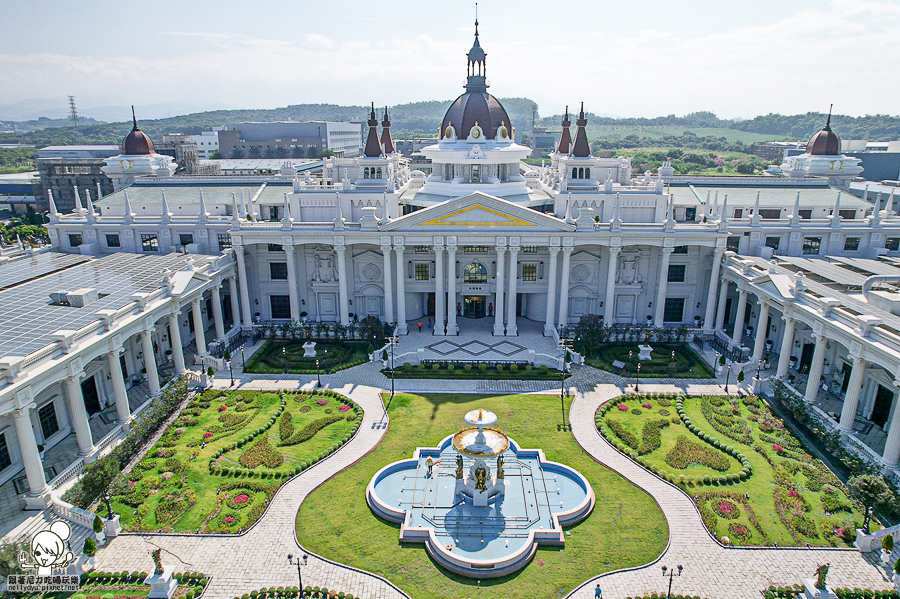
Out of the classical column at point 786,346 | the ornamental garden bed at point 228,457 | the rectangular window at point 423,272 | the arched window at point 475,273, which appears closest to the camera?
the ornamental garden bed at point 228,457

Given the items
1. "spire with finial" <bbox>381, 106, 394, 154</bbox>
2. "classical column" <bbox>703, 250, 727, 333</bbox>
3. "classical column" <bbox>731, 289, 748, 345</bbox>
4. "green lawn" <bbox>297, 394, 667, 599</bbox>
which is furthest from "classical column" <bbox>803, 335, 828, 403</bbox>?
"spire with finial" <bbox>381, 106, 394, 154</bbox>

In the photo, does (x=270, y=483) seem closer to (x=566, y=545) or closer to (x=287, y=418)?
(x=287, y=418)

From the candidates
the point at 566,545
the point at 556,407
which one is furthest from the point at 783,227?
the point at 566,545

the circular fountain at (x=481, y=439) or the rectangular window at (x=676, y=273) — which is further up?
the rectangular window at (x=676, y=273)

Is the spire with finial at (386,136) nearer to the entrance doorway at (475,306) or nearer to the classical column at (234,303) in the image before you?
the entrance doorway at (475,306)


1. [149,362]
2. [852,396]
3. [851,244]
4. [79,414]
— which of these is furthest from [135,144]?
[851,244]

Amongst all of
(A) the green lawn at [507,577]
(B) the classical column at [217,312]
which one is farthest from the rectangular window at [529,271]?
(B) the classical column at [217,312]

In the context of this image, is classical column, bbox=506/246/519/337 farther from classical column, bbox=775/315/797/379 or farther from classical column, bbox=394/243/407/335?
classical column, bbox=775/315/797/379
